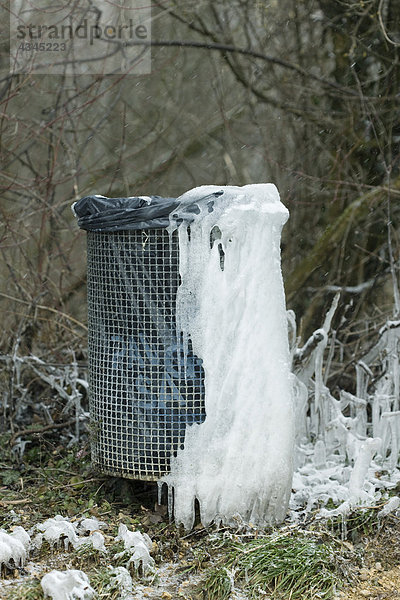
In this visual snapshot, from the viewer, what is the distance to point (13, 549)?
372cm

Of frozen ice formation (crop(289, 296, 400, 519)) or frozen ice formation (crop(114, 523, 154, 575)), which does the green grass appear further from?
frozen ice formation (crop(289, 296, 400, 519))

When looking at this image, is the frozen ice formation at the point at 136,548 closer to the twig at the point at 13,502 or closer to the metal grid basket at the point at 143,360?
the metal grid basket at the point at 143,360

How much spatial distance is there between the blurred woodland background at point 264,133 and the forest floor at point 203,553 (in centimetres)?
251

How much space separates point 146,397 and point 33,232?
119 inches

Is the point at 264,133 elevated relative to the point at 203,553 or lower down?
elevated

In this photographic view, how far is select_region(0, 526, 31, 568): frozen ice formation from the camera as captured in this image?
3674 millimetres

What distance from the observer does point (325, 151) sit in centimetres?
796

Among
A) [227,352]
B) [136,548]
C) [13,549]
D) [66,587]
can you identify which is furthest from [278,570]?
[13,549]

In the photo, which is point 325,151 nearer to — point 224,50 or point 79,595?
point 224,50

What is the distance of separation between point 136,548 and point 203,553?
356 millimetres

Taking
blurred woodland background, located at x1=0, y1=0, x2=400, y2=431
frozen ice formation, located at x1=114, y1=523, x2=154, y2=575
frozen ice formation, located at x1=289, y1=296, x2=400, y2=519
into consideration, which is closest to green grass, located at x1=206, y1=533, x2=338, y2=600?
frozen ice formation, located at x1=114, y1=523, x2=154, y2=575

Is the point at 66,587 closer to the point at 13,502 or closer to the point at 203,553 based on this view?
the point at 203,553

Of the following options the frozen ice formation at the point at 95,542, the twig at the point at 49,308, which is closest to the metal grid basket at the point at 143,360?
the frozen ice formation at the point at 95,542

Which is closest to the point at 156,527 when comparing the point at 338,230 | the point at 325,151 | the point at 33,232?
the point at 33,232
